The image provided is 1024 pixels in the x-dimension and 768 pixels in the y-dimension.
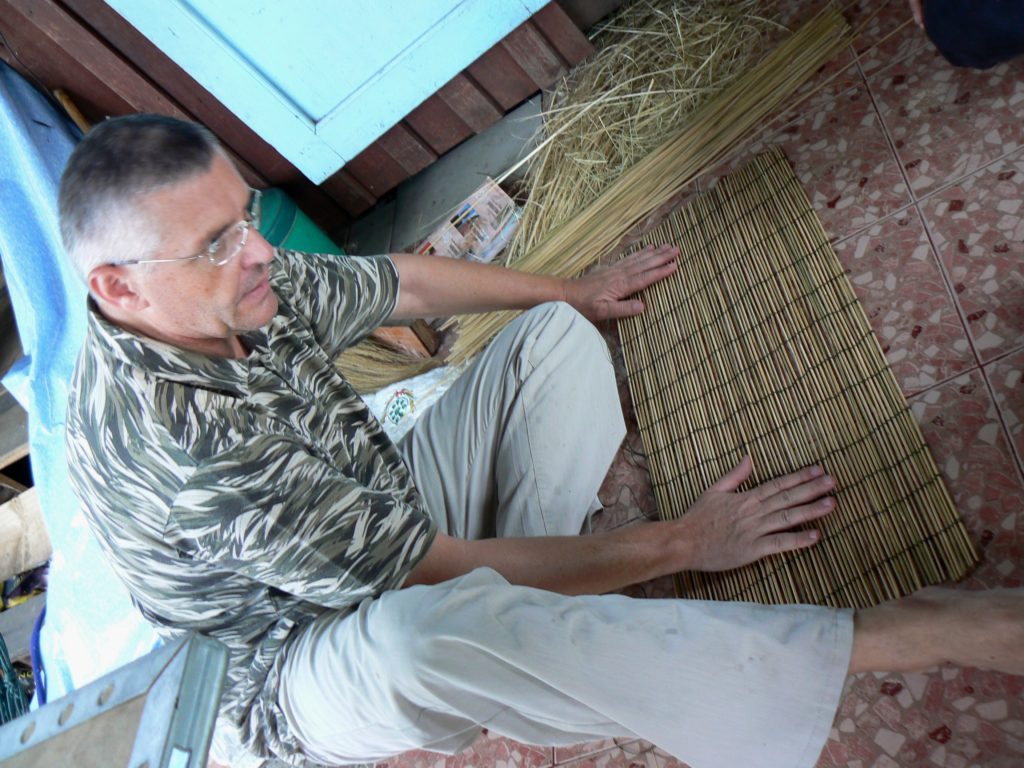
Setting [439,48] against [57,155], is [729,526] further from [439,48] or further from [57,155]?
[57,155]

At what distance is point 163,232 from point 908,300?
1230 millimetres

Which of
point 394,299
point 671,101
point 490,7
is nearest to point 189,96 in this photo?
point 490,7

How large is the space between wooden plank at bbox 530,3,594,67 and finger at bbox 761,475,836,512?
154 centimetres

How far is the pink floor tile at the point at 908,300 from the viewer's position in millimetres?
1380

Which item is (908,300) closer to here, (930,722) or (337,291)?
(930,722)

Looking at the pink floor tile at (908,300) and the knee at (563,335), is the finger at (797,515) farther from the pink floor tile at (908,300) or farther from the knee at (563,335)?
the knee at (563,335)

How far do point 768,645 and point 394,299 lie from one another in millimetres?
1010

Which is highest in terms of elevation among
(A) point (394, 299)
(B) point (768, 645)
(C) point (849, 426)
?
(A) point (394, 299)

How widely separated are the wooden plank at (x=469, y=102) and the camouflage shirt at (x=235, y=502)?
140cm

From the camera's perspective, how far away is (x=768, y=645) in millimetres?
1050

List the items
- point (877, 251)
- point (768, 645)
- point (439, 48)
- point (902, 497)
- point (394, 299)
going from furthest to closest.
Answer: point (439, 48) → point (394, 299) → point (877, 251) → point (902, 497) → point (768, 645)

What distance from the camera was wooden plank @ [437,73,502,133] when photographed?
2525 mm

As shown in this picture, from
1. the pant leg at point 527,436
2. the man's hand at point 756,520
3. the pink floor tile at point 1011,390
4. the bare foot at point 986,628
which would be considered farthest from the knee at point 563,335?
the bare foot at point 986,628

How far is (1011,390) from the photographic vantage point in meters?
1.29
